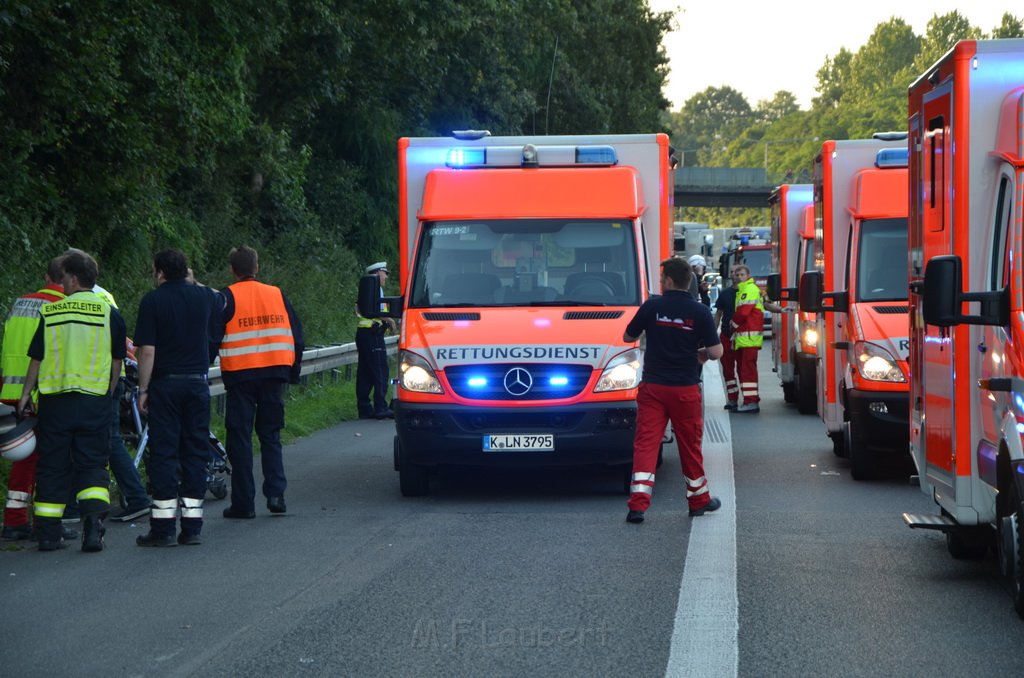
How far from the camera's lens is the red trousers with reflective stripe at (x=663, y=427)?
1066cm

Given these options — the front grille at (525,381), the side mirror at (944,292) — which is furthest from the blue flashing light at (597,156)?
the side mirror at (944,292)

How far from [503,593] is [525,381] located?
3754 millimetres

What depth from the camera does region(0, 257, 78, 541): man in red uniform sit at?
10258 mm

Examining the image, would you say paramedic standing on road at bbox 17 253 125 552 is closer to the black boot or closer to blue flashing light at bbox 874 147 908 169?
the black boot

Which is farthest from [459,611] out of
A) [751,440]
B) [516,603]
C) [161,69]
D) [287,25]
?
[287,25]

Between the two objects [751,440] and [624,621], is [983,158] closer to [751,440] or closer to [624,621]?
[624,621]

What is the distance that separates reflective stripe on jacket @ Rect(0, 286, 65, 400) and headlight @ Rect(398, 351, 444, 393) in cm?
263

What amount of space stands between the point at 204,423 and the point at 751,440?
283 inches

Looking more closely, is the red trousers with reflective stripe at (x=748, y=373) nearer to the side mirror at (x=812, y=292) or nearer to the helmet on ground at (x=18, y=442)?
the side mirror at (x=812, y=292)

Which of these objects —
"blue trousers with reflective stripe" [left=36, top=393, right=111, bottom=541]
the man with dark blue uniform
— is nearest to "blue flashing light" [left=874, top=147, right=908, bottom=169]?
the man with dark blue uniform

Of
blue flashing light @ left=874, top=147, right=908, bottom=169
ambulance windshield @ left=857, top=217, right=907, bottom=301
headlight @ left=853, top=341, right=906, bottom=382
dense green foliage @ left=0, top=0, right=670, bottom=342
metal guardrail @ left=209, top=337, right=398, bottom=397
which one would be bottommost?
metal guardrail @ left=209, top=337, right=398, bottom=397

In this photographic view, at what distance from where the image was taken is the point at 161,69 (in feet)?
68.3

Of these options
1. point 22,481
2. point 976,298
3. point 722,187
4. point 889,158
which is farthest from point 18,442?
point 722,187

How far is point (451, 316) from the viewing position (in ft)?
40.3
